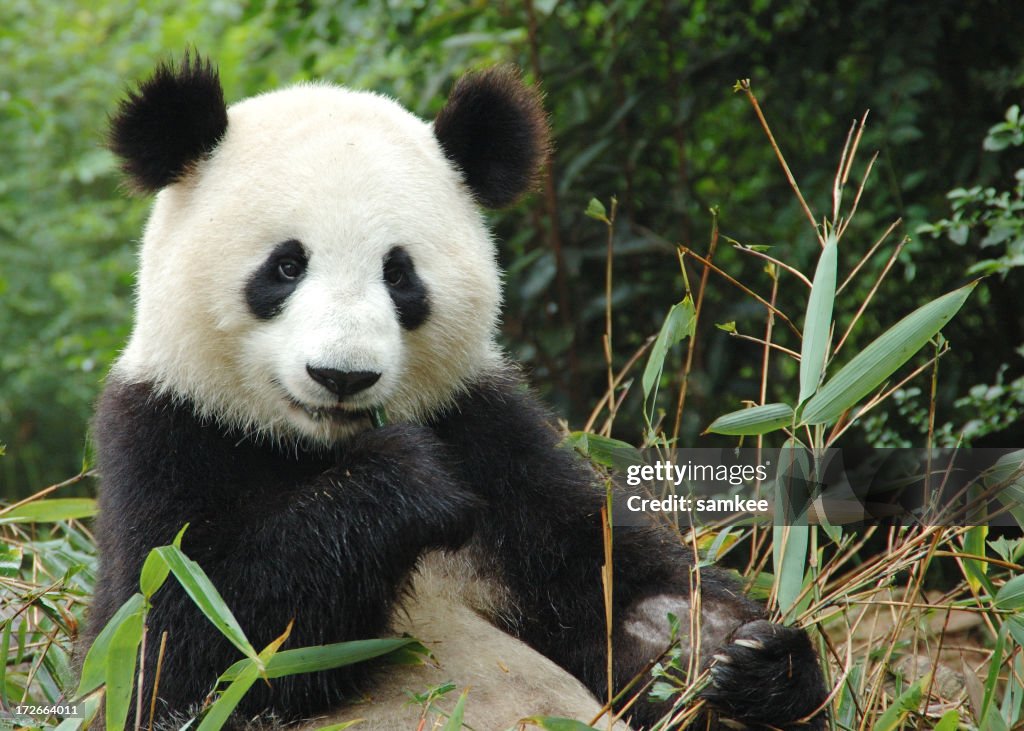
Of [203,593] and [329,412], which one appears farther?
[329,412]

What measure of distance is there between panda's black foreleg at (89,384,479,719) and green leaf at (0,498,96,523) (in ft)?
2.84

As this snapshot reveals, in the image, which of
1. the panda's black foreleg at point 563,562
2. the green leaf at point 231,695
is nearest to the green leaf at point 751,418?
the panda's black foreleg at point 563,562

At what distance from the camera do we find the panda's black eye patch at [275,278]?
3.00 metres

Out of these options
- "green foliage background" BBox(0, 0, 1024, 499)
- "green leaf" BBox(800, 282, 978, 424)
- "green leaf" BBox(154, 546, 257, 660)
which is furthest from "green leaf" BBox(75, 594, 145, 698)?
"green foliage background" BBox(0, 0, 1024, 499)

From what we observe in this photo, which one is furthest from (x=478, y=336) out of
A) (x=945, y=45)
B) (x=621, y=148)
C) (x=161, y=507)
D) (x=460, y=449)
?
(x=945, y=45)

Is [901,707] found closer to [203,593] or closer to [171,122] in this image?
[203,593]

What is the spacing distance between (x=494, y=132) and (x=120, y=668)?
1.84 meters

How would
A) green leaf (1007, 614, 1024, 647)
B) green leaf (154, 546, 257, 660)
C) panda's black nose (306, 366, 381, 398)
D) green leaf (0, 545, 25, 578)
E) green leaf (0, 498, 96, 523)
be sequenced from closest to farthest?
1. green leaf (154, 546, 257, 660)
2. panda's black nose (306, 366, 381, 398)
3. green leaf (1007, 614, 1024, 647)
4. green leaf (0, 545, 25, 578)
5. green leaf (0, 498, 96, 523)

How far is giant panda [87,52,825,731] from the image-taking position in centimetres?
295

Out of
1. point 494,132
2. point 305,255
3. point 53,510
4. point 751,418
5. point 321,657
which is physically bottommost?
point 53,510

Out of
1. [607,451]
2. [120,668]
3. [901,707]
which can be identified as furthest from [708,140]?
[120,668]

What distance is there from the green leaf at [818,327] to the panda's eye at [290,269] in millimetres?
1306
